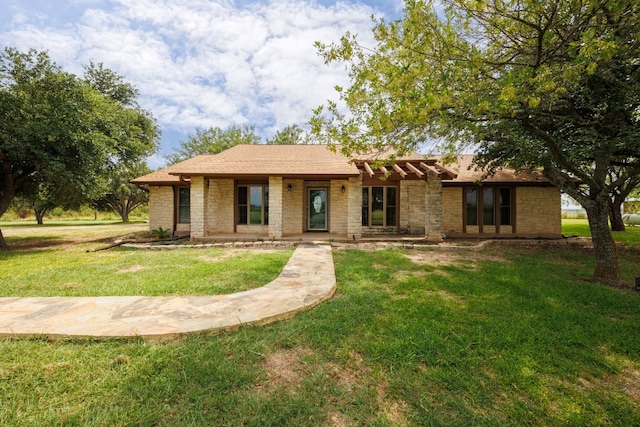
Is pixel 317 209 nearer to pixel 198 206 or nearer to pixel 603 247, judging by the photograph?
pixel 198 206

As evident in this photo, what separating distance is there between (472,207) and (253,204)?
11153mm

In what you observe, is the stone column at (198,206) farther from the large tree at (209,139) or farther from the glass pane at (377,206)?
the large tree at (209,139)

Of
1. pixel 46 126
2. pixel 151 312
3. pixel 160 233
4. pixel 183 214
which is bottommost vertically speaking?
pixel 151 312

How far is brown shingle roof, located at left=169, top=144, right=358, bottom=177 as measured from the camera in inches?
419

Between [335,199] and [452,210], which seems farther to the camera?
[452,210]

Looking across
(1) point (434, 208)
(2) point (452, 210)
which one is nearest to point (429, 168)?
(1) point (434, 208)

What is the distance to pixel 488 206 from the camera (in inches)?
540

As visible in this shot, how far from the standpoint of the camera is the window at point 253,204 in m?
12.6

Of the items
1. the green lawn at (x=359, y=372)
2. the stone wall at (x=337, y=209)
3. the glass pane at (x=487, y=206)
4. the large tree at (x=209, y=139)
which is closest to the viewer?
the green lawn at (x=359, y=372)

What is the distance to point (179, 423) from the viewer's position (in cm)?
190

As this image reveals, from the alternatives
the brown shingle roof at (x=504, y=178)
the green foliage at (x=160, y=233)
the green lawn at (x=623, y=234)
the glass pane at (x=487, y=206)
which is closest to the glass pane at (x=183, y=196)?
the green foliage at (x=160, y=233)

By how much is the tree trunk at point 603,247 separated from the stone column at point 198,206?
1214cm

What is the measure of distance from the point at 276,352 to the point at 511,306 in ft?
12.4

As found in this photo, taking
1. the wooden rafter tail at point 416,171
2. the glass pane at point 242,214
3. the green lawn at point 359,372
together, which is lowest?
the green lawn at point 359,372
